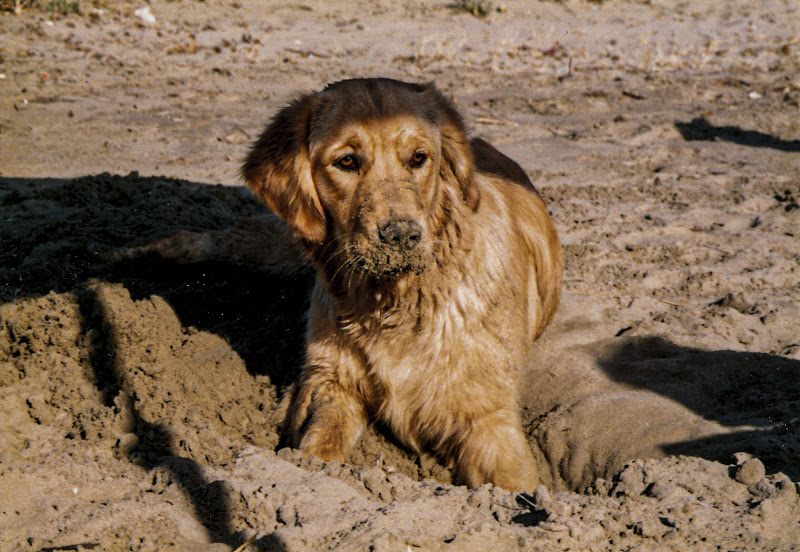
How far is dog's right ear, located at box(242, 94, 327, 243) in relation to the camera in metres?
4.21

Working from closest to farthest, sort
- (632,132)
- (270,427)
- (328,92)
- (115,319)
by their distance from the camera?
(328,92)
(270,427)
(115,319)
(632,132)

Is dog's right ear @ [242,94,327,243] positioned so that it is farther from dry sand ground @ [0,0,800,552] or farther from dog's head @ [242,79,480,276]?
dry sand ground @ [0,0,800,552]

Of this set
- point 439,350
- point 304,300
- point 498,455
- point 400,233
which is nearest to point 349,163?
point 400,233

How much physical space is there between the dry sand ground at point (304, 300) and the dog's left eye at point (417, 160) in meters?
1.54

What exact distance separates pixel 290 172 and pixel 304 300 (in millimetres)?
1927

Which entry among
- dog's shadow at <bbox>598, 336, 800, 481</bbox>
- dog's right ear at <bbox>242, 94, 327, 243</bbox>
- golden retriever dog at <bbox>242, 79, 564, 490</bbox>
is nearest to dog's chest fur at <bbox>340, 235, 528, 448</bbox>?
golden retriever dog at <bbox>242, 79, 564, 490</bbox>

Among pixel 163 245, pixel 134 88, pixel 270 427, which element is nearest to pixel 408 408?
pixel 270 427

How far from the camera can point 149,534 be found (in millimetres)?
2979

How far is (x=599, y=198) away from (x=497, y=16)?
946cm

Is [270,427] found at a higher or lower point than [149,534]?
lower

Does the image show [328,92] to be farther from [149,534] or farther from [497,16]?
[497,16]

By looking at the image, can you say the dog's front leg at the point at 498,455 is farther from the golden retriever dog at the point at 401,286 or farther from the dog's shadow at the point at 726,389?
the dog's shadow at the point at 726,389

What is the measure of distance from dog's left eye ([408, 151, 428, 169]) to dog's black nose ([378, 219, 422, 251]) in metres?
0.48

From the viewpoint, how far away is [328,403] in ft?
14.9
